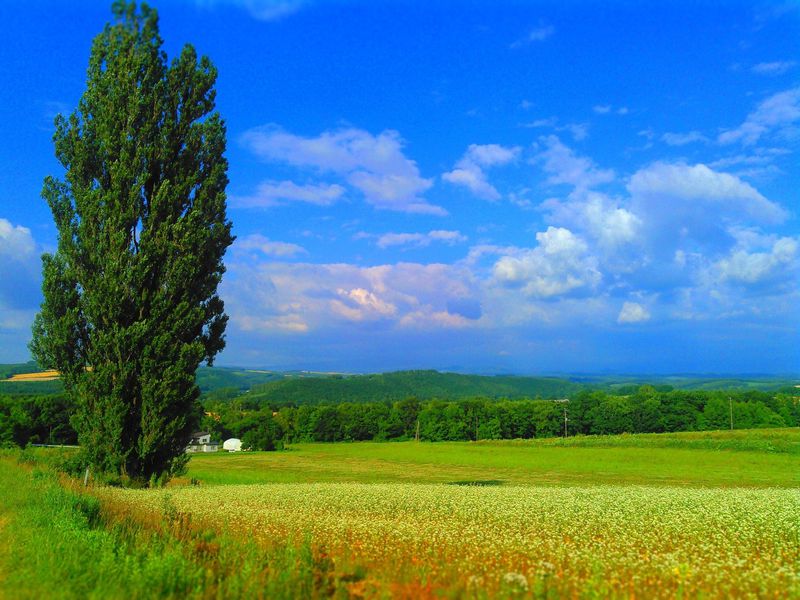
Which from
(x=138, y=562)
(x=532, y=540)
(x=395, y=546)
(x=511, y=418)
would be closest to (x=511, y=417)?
(x=511, y=418)

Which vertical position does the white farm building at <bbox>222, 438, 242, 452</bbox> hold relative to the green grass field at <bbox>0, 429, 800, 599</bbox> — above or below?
below

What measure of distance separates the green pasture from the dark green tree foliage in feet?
35.6

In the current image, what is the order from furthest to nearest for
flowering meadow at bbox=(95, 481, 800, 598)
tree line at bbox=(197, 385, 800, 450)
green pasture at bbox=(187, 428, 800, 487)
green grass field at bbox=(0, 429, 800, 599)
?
tree line at bbox=(197, 385, 800, 450), green pasture at bbox=(187, 428, 800, 487), flowering meadow at bbox=(95, 481, 800, 598), green grass field at bbox=(0, 429, 800, 599)

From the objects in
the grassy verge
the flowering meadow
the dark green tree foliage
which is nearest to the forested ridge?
the dark green tree foliage

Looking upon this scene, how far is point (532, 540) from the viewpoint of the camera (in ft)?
27.7

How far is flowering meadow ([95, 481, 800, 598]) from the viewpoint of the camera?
5926 millimetres

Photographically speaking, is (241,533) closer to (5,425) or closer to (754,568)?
(754,568)

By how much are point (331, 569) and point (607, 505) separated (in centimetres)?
866

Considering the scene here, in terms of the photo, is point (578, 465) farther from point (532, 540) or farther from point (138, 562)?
point (138, 562)

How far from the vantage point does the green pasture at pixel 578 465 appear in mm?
36250

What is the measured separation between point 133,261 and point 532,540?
17.9 meters

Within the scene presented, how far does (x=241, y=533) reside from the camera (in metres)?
8.98

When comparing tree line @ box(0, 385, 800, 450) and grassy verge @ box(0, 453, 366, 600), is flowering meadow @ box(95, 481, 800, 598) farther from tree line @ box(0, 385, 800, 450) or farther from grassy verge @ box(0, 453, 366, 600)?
tree line @ box(0, 385, 800, 450)

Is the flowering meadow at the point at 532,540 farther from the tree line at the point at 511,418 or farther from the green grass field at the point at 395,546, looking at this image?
the tree line at the point at 511,418
